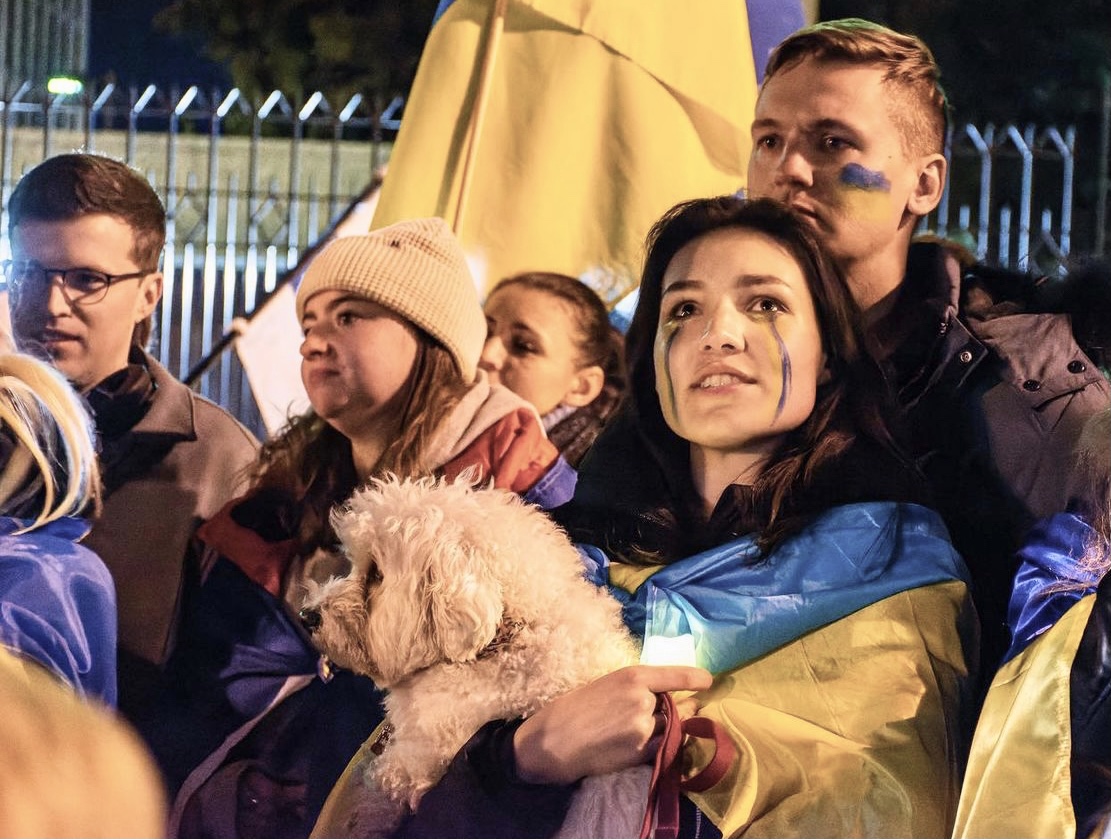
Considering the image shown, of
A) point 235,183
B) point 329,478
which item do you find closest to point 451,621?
point 329,478

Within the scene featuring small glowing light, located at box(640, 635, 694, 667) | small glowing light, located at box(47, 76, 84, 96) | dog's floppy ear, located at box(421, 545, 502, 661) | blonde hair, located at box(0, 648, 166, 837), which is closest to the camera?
blonde hair, located at box(0, 648, 166, 837)

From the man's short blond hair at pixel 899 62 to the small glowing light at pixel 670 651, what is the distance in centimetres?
95

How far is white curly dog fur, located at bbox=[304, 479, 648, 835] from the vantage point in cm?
238

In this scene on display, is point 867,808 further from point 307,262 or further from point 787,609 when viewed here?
point 307,262

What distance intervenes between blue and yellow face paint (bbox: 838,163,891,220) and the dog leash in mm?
925

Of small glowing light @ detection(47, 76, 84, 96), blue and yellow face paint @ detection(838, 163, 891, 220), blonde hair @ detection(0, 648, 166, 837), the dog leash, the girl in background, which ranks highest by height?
blue and yellow face paint @ detection(838, 163, 891, 220)

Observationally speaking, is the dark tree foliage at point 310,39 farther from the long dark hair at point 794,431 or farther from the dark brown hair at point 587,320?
→ the long dark hair at point 794,431

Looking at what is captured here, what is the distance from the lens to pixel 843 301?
8.51 feet

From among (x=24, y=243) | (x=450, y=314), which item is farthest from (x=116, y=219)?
(x=450, y=314)

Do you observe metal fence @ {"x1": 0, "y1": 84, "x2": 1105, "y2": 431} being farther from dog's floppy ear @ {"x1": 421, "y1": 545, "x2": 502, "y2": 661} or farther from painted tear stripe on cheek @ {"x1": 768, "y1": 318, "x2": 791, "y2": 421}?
dog's floppy ear @ {"x1": 421, "y1": 545, "x2": 502, "y2": 661}

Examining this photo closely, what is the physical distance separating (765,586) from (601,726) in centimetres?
34

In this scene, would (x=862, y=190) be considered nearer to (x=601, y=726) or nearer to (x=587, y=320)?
(x=587, y=320)

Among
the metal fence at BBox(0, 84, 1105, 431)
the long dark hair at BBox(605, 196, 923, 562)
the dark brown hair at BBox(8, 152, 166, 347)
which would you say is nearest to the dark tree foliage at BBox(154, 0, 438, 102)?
the metal fence at BBox(0, 84, 1105, 431)

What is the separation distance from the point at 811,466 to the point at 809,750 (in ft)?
1.48
